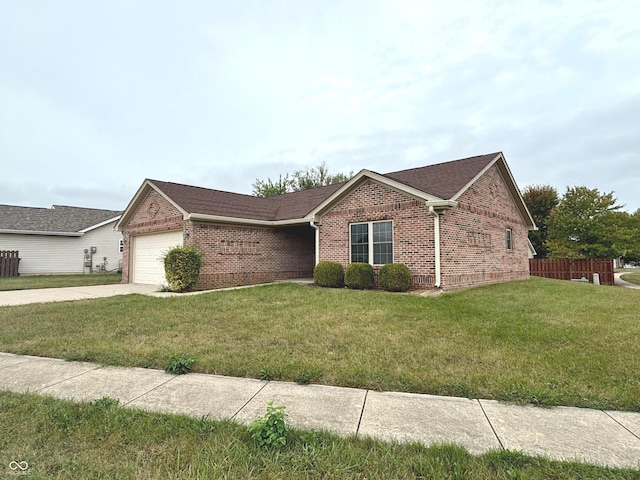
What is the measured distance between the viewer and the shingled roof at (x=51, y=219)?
2216cm

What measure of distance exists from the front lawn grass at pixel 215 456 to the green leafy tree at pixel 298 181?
36.9 m

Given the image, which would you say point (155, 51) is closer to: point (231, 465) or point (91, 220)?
point (231, 465)

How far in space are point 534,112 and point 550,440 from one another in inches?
713

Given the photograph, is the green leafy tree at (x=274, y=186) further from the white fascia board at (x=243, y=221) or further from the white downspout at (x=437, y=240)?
the white downspout at (x=437, y=240)

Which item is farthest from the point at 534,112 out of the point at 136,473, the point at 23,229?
the point at 23,229

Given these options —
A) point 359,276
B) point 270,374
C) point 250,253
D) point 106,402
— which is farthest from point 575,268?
point 106,402

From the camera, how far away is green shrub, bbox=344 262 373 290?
→ 37.1 feet

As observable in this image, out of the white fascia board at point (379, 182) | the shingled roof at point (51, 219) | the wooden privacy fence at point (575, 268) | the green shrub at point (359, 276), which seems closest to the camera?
the white fascia board at point (379, 182)

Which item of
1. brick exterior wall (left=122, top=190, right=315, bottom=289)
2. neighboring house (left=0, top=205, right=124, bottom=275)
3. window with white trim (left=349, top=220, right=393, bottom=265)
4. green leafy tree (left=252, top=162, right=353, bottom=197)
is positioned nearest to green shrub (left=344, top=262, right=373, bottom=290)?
window with white trim (left=349, top=220, right=393, bottom=265)

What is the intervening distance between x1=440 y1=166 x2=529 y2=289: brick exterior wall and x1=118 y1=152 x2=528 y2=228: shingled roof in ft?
1.91

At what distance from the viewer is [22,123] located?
48.0 feet

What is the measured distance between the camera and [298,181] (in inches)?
1576

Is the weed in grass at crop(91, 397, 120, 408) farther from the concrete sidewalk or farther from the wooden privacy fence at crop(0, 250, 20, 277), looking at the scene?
the wooden privacy fence at crop(0, 250, 20, 277)

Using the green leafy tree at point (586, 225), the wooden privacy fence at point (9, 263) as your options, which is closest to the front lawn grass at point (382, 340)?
the green leafy tree at point (586, 225)
